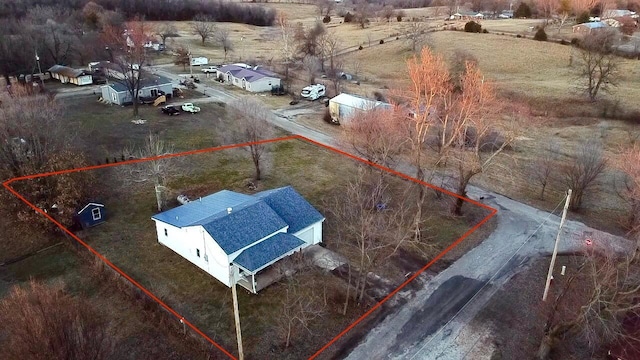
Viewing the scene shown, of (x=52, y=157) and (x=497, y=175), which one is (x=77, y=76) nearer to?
(x=52, y=157)

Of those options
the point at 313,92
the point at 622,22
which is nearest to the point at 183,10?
the point at 313,92

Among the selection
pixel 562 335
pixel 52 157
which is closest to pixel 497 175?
pixel 562 335

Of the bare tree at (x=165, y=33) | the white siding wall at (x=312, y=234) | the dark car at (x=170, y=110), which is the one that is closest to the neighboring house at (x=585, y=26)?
the dark car at (x=170, y=110)

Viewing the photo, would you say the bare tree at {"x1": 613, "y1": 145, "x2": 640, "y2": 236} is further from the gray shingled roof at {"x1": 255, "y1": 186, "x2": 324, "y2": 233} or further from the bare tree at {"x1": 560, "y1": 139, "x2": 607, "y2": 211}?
the gray shingled roof at {"x1": 255, "y1": 186, "x2": 324, "y2": 233}

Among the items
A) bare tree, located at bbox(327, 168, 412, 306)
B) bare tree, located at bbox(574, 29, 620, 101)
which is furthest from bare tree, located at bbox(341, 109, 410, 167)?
bare tree, located at bbox(574, 29, 620, 101)
